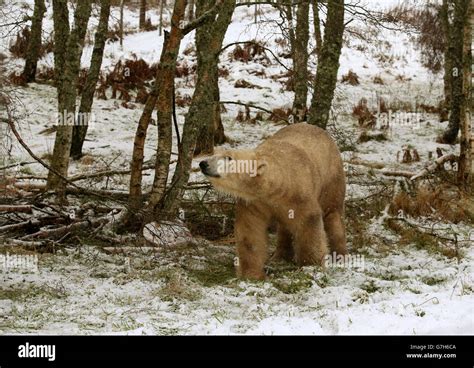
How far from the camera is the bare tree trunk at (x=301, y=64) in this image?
9648 millimetres

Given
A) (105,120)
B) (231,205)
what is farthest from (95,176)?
(105,120)

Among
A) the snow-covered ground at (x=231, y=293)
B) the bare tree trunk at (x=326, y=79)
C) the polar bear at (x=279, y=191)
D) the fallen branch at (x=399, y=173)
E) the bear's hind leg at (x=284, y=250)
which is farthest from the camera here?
the fallen branch at (x=399, y=173)

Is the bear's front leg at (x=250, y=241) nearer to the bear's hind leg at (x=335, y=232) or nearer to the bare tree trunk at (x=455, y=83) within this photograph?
the bear's hind leg at (x=335, y=232)

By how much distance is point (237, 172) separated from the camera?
16.9ft

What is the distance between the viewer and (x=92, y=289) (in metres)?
5.18

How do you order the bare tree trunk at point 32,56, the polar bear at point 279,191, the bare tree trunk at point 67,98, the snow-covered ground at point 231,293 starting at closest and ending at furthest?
the snow-covered ground at point 231,293, the polar bear at point 279,191, the bare tree trunk at point 67,98, the bare tree trunk at point 32,56

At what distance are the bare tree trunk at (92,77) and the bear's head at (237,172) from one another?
6.62 meters

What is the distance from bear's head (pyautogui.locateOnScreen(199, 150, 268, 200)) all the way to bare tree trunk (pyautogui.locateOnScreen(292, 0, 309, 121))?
4396 millimetres

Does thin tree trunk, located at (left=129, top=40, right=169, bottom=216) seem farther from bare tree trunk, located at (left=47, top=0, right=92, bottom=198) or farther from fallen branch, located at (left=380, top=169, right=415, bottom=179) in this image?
fallen branch, located at (left=380, top=169, right=415, bottom=179)

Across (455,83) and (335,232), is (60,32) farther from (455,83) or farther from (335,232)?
(455,83)

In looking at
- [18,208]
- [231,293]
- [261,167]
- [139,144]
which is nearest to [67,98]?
[139,144]

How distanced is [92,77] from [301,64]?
156 inches

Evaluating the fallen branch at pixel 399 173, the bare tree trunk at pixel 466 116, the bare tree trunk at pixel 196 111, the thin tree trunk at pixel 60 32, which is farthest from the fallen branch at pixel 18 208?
the bare tree trunk at pixel 466 116

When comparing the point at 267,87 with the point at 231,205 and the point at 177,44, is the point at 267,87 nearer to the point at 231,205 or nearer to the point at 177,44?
the point at 231,205
